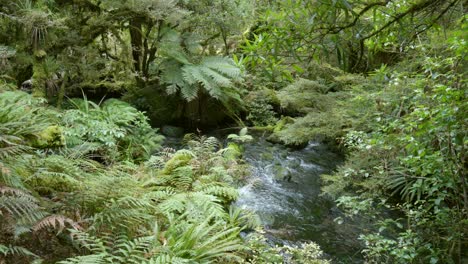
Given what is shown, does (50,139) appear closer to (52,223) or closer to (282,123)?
(52,223)

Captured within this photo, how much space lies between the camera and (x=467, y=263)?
8.96ft

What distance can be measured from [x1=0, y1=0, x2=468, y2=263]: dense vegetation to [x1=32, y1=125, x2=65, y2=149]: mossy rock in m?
0.02

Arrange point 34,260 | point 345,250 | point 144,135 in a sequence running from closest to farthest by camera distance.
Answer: point 34,260 → point 345,250 → point 144,135

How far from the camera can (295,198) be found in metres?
5.15

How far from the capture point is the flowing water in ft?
13.3

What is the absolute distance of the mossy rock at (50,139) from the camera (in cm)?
375

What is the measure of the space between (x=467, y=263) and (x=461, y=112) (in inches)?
60.7

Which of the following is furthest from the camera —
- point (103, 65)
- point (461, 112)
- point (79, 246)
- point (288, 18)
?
point (103, 65)

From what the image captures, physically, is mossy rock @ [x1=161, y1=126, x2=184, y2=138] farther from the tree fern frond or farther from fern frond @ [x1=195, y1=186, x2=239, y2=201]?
fern frond @ [x1=195, y1=186, x2=239, y2=201]

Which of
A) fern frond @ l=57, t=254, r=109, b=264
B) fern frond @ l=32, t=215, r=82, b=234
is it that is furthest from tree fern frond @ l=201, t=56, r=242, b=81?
fern frond @ l=57, t=254, r=109, b=264

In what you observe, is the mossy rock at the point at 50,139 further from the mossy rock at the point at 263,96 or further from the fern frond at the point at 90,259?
the mossy rock at the point at 263,96

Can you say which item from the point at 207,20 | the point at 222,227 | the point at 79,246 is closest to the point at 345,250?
the point at 222,227

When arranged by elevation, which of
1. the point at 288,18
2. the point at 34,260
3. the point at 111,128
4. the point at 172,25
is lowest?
the point at 111,128

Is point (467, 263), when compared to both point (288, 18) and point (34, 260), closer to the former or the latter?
point (288, 18)
